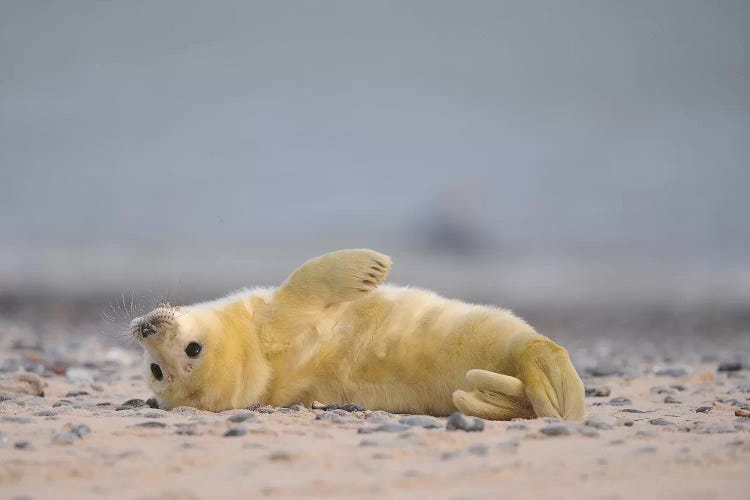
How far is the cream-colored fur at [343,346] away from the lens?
4.80 metres

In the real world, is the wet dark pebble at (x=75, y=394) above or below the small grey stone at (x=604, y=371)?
below

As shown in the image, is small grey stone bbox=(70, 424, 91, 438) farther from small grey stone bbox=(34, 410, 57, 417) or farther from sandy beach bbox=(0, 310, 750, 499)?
small grey stone bbox=(34, 410, 57, 417)

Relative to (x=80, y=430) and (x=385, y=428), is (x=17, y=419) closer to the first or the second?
(x=80, y=430)

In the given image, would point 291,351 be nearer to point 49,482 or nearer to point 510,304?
point 49,482

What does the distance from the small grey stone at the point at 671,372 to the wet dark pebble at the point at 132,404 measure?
4028 millimetres

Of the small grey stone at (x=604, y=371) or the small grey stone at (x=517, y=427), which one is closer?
the small grey stone at (x=517, y=427)

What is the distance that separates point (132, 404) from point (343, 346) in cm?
121

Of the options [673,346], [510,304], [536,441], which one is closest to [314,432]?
[536,441]

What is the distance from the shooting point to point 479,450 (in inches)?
138

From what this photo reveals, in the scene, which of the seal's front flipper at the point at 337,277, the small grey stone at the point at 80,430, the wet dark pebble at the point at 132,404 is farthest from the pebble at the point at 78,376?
the small grey stone at the point at 80,430

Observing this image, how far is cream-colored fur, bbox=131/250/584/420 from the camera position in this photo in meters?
4.80

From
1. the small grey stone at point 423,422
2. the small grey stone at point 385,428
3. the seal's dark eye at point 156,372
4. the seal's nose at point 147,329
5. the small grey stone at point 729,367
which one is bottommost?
the small grey stone at point 385,428

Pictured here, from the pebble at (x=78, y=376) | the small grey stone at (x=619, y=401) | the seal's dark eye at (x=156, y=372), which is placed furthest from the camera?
the pebble at (x=78, y=376)

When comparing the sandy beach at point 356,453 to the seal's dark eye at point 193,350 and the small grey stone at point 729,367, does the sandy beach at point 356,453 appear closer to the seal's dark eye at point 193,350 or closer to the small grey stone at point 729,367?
the seal's dark eye at point 193,350
